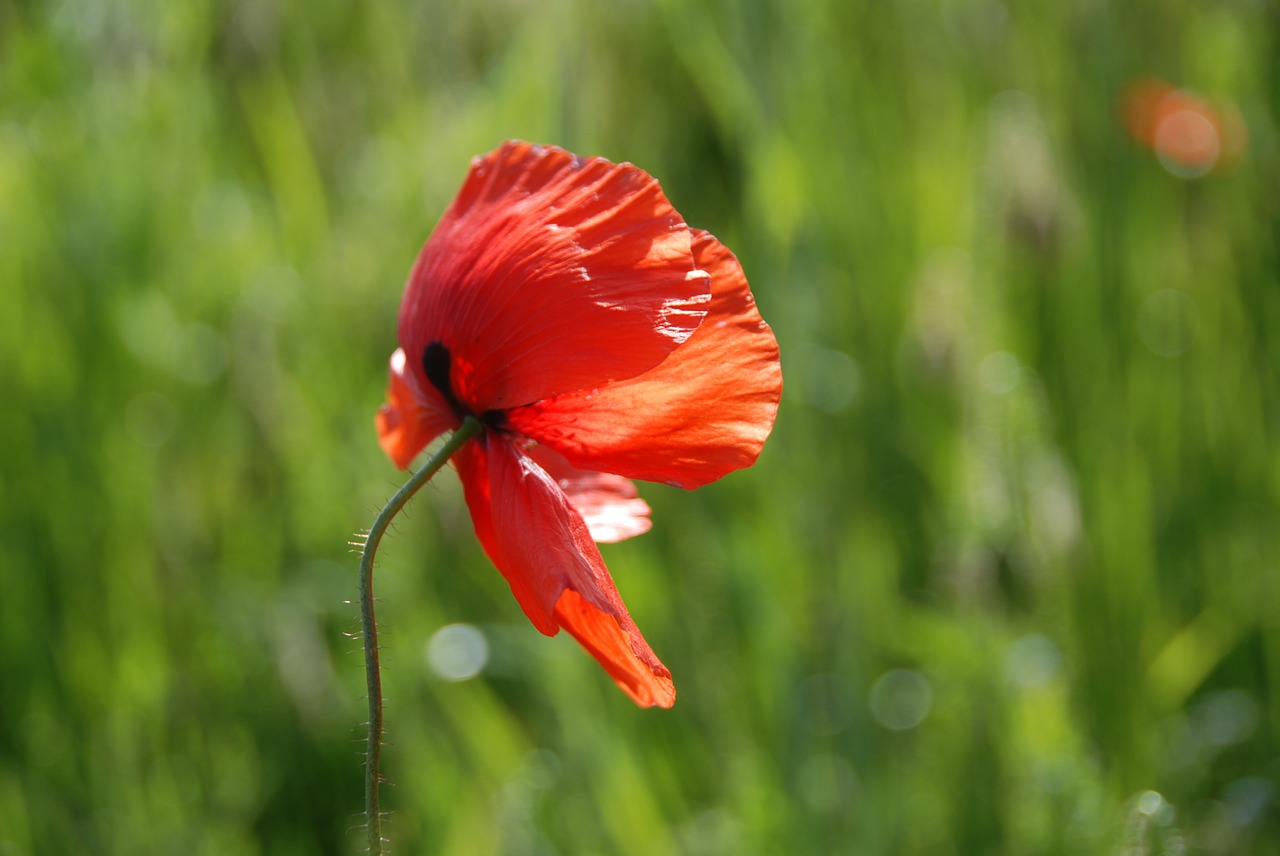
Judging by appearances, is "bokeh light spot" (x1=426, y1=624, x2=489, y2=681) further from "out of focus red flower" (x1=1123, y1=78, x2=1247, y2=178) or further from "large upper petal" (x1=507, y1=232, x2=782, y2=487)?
"out of focus red flower" (x1=1123, y1=78, x2=1247, y2=178)

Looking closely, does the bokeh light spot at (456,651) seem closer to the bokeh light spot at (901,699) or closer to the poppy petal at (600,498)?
the bokeh light spot at (901,699)

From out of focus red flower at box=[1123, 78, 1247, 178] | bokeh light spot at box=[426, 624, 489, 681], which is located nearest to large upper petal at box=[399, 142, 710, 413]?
bokeh light spot at box=[426, 624, 489, 681]

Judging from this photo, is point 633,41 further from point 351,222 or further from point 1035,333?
point 1035,333

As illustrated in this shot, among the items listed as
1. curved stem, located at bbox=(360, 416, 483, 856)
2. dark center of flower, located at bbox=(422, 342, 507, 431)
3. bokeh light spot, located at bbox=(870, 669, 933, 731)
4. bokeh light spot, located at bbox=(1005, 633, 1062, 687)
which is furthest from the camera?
bokeh light spot, located at bbox=(870, 669, 933, 731)

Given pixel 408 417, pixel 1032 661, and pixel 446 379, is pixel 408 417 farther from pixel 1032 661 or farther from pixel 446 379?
pixel 1032 661

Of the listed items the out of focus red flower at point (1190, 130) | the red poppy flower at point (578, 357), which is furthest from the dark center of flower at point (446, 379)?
the out of focus red flower at point (1190, 130)

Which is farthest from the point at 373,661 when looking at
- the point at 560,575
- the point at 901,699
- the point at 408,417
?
the point at 901,699
